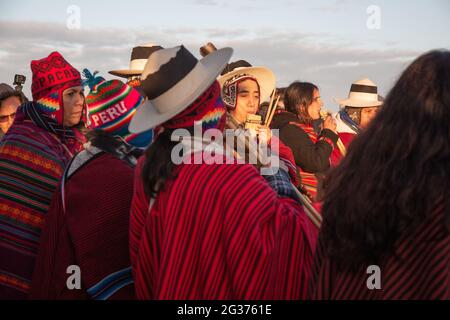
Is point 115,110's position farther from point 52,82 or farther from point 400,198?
point 400,198

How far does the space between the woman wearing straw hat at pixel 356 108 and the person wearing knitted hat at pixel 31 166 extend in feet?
10.2

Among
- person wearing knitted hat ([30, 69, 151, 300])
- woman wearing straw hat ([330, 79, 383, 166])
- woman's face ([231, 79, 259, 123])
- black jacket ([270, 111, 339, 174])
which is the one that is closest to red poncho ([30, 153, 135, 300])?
person wearing knitted hat ([30, 69, 151, 300])

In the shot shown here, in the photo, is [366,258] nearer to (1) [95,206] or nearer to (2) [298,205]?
(2) [298,205]

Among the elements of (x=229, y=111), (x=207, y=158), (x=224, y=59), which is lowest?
(x=207, y=158)

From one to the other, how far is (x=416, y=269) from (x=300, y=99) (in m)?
4.33

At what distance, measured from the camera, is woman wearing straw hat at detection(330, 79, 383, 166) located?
7160 millimetres

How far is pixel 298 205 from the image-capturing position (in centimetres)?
279

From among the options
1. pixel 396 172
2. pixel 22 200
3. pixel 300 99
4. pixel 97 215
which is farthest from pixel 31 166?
pixel 300 99

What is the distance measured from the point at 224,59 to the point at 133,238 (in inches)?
34.6

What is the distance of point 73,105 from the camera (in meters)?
4.40

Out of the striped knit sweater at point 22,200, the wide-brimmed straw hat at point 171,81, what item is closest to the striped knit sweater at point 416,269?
the wide-brimmed straw hat at point 171,81

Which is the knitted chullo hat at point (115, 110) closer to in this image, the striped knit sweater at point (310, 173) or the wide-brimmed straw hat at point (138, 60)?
the striped knit sweater at point (310, 173)

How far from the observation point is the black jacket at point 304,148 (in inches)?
236
